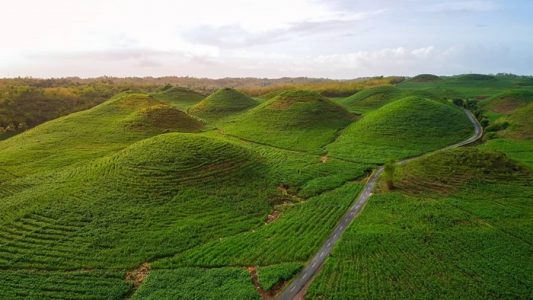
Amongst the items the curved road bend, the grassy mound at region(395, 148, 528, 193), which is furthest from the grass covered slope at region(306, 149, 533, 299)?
the curved road bend

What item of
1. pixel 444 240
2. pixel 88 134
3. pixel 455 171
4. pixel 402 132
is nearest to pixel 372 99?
pixel 402 132

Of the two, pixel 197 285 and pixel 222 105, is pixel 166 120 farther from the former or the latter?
pixel 197 285

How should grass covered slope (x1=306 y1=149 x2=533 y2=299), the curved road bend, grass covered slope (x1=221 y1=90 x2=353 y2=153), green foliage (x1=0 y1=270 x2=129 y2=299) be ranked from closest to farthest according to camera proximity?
grass covered slope (x1=306 y1=149 x2=533 y2=299) → green foliage (x1=0 y1=270 x2=129 y2=299) → the curved road bend → grass covered slope (x1=221 y1=90 x2=353 y2=153)

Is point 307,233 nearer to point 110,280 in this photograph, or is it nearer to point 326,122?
point 110,280

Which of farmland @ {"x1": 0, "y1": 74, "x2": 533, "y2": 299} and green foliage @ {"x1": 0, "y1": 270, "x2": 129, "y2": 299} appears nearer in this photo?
green foliage @ {"x1": 0, "y1": 270, "x2": 129, "y2": 299}

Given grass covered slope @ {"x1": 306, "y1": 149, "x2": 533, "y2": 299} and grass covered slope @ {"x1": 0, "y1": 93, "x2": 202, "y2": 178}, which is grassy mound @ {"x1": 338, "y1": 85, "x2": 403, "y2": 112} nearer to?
grass covered slope @ {"x1": 0, "y1": 93, "x2": 202, "y2": 178}

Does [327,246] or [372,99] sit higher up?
[372,99]

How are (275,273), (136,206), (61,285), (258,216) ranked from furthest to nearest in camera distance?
(136,206) → (258,216) → (275,273) → (61,285)
